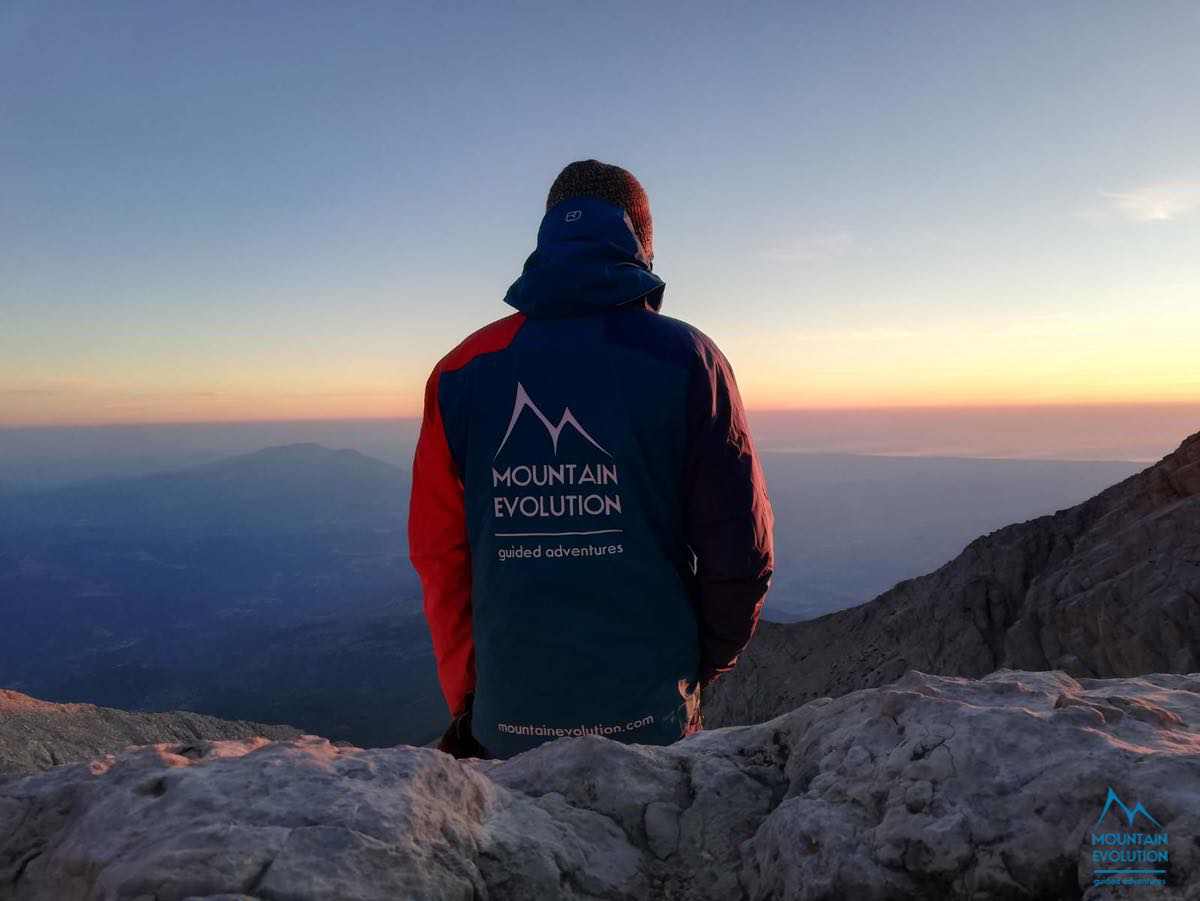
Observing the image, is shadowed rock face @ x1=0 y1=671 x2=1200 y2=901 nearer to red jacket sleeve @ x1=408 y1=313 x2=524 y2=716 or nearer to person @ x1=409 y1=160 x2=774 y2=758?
person @ x1=409 y1=160 x2=774 y2=758

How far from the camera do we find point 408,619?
11331 cm

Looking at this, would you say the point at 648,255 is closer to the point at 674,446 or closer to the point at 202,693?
the point at 674,446

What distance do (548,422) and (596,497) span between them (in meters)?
0.40

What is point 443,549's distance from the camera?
3.56 metres

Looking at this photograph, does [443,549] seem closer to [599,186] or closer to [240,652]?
[599,186]

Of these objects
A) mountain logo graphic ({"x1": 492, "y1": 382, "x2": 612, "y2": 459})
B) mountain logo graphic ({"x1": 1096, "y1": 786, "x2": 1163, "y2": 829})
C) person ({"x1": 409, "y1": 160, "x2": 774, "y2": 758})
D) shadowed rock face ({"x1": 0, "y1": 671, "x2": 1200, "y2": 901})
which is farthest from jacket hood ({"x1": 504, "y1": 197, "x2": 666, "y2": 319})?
mountain logo graphic ({"x1": 1096, "y1": 786, "x2": 1163, "y2": 829})

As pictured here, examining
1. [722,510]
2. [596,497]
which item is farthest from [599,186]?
[722,510]

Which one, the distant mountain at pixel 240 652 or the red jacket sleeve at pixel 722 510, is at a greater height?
the red jacket sleeve at pixel 722 510

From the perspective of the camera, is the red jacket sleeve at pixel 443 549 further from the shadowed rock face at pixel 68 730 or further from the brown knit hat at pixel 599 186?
the shadowed rock face at pixel 68 730

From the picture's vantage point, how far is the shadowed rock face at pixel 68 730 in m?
8.53

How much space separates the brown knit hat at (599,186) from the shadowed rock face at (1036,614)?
30.0 feet

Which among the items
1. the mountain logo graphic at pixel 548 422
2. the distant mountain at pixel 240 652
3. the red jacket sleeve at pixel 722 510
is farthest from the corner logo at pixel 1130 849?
the distant mountain at pixel 240 652

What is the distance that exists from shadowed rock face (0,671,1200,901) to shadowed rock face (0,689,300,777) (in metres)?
7.74

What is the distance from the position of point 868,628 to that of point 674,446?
45.8ft
